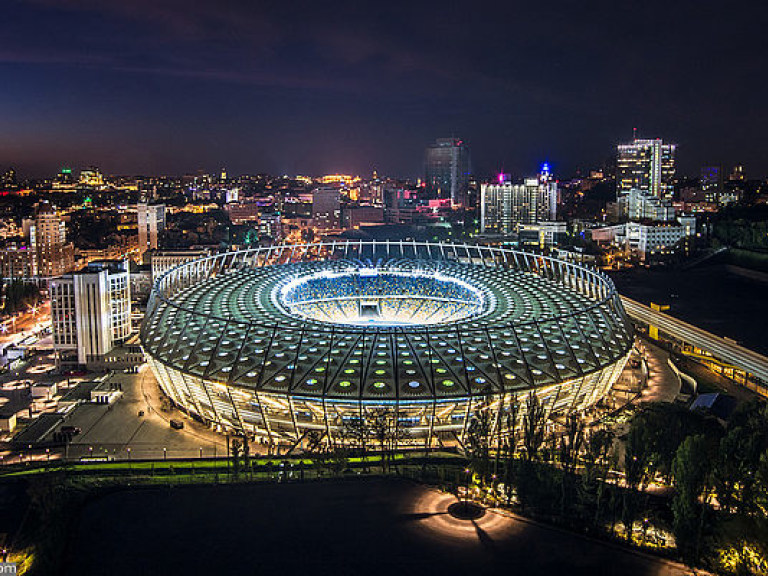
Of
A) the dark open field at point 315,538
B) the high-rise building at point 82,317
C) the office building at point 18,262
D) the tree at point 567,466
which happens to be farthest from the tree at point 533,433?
the office building at point 18,262

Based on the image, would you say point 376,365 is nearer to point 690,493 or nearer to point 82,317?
point 690,493

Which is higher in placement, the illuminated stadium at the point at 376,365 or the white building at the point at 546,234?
the white building at the point at 546,234

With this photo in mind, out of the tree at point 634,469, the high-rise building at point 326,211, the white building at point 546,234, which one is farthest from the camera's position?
the high-rise building at point 326,211

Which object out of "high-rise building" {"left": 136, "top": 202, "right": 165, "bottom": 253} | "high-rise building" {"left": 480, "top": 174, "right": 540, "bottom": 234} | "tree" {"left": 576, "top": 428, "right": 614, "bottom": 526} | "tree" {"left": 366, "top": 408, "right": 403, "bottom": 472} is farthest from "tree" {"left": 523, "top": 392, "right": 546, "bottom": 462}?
"high-rise building" {"left": 480, "top": 174, "right": 540, "bottom": 234}

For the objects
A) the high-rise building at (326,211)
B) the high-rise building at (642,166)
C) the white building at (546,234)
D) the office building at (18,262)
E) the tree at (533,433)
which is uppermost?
the high-rise building at (642,166)

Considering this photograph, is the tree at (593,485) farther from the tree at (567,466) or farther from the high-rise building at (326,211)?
the high-rise building at (326,211)

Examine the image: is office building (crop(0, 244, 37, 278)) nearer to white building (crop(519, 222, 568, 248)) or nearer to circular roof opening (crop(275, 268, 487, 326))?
circular roof opening (crop(275, 268, 487, 326))

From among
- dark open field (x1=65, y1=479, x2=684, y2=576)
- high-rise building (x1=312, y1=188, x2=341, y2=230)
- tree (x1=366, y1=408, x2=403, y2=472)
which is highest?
high-rise building (x1=312, y1=188, x2=341, y2=230)
